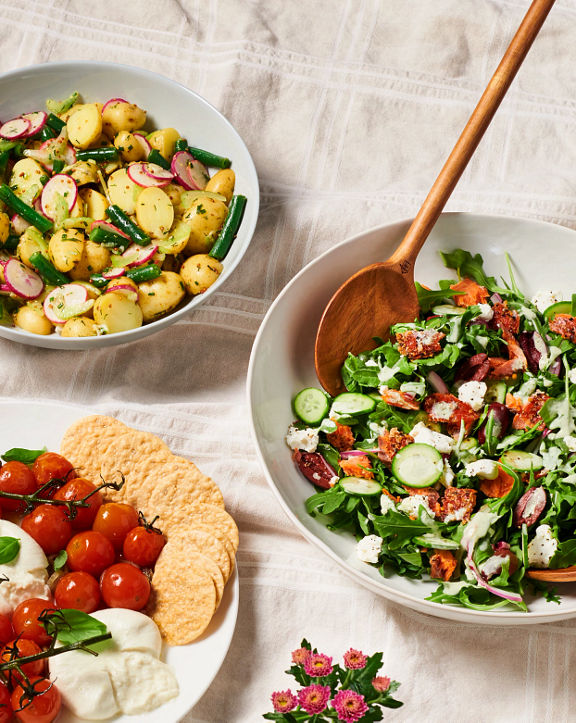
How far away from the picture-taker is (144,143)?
2631 millimetres

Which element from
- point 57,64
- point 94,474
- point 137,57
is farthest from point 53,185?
point 94,474

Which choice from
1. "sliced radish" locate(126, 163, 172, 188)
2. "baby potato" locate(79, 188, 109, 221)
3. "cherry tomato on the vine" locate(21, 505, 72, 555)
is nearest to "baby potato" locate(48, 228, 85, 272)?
"baby potato" locate(79, 188, 109, 221)

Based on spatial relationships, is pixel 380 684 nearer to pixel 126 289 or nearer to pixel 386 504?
pixel 386 504

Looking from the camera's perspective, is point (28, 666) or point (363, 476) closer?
point (28, 666)

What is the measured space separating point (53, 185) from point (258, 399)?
3.27 ft

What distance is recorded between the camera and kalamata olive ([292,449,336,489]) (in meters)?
2.16

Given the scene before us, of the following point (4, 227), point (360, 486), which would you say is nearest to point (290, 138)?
point (4, 227)

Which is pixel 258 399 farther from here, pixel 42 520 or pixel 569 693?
pixel 569 693

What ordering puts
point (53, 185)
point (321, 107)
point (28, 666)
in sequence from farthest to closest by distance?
1. point (321, 107)
2. point (53, 185)
3. point (28, 666)

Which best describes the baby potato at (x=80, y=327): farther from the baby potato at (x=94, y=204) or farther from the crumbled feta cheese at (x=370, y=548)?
the crumbled feta cheese at (x=370, y=548)

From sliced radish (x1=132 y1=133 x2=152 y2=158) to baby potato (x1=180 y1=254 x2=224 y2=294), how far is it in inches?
18.0

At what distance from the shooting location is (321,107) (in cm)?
290

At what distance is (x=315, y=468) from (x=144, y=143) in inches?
50.2

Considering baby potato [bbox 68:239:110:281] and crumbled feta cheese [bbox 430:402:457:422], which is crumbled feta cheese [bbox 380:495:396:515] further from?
baby potato [bbox 68:239:110:281]
